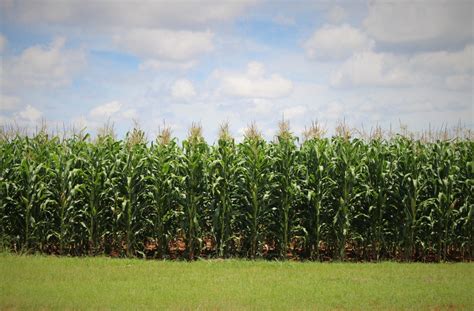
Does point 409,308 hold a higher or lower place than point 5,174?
lower

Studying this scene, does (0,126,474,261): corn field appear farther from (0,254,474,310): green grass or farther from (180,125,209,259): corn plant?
(0,254,474,310): green grass

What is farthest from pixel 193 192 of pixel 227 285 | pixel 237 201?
pixel 227 285

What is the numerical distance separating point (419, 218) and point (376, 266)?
2.09 metres

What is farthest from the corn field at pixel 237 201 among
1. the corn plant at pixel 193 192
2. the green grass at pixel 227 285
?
the green grass at pixel 227 285

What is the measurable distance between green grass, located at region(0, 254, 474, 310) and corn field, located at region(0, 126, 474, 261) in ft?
3.34

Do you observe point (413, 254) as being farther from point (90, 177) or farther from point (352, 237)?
point (90, 177)

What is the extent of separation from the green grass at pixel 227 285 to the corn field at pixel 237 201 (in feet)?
3.34

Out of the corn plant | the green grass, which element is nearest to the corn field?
the corn plant

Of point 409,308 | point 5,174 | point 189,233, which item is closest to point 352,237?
point 189,233

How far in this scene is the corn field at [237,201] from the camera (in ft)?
45.2

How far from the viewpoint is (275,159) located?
1398 cm

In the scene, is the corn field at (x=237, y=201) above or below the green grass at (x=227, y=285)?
above

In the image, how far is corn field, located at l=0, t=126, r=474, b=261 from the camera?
543 inches

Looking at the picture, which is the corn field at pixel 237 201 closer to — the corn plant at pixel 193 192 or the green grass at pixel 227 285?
the corn plant at pixel 193 192
